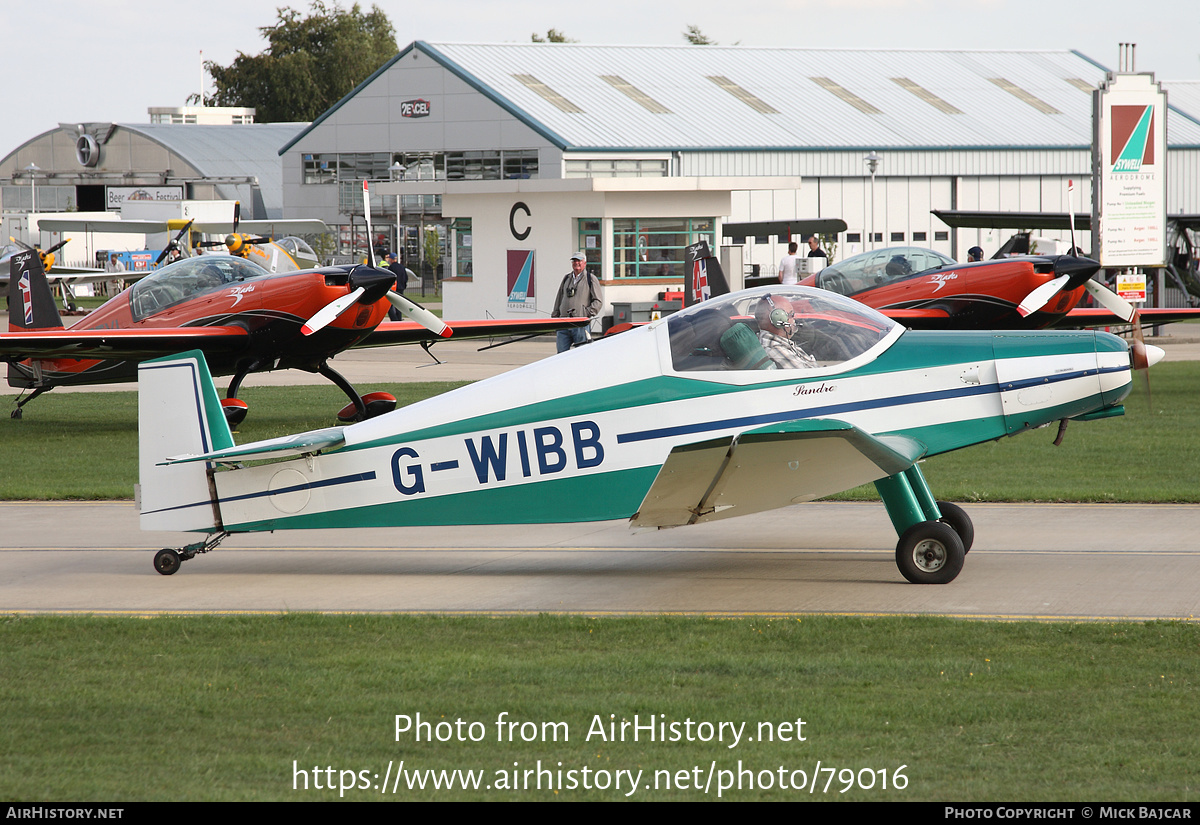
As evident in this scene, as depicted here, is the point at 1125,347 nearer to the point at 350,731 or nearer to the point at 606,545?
the point at 606,545

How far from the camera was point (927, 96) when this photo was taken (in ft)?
173

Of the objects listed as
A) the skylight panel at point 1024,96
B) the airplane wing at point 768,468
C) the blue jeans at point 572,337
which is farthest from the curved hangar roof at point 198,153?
the airplane wing at point 768,468

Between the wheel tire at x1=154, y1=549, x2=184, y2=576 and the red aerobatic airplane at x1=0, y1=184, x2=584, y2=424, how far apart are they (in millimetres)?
6308

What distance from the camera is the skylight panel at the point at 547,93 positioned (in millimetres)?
47281

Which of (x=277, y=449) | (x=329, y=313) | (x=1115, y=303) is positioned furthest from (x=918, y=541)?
(x=329, y=313)

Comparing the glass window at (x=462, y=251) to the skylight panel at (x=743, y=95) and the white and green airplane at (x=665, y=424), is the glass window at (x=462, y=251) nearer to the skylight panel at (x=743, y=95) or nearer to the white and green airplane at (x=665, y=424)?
the skylight panel at (x=743, y=95)

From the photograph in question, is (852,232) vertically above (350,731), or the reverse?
(852,232)

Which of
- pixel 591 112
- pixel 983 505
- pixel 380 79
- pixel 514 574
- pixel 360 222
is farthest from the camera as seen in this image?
pixel 360 222

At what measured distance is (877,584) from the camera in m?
8.30

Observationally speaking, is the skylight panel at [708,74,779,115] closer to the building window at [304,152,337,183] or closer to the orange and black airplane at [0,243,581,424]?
the building window at [304,152,337,183]

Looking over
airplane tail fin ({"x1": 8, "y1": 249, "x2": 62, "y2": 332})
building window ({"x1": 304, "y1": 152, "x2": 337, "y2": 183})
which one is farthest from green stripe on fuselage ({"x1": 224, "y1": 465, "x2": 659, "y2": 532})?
building window ({"x1": 304, "y1": 152, "x2": 337, "y2": 183})

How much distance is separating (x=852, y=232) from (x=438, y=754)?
45.0 m

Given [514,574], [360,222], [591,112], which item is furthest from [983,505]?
[360,222]

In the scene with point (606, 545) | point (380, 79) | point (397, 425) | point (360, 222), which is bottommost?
point (606, 545)
